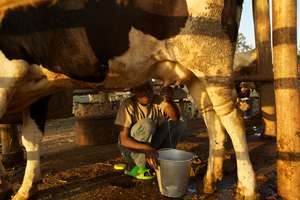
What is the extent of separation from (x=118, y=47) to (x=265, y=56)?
369 centimetres

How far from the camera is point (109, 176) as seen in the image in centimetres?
425

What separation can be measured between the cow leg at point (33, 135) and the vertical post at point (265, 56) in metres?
4.02

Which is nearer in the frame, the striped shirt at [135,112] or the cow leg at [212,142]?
the cow leg at [212,142]

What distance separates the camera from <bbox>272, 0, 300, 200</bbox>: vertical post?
3.19 m

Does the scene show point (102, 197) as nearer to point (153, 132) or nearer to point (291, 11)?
point (153, 132)

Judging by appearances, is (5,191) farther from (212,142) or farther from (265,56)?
(265,56)

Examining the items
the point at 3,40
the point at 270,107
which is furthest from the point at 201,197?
the point at 270,107

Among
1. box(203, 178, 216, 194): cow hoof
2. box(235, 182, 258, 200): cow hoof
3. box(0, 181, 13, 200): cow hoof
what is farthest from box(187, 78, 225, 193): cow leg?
box(0, 181, 13, 200): cow hoof

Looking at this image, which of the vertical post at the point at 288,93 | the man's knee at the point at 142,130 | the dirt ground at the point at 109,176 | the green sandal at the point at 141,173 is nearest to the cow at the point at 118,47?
the dirt ground at the point at 109,176

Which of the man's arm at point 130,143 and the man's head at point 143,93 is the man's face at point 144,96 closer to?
the man's head at point 143,93

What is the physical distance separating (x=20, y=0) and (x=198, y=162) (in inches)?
107

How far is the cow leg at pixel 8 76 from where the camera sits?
3.06 m

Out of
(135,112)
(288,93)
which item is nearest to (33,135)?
(135,112)

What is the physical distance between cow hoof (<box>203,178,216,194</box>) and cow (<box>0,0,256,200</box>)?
0.01 m
